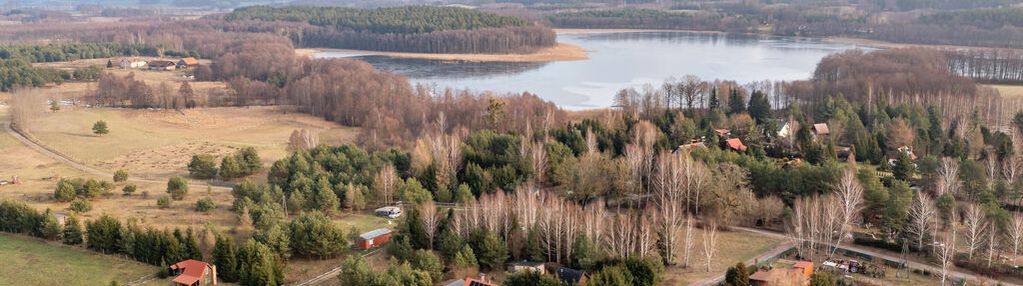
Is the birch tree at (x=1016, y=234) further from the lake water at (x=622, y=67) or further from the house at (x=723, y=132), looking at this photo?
the lake water at (x=622, y=67)

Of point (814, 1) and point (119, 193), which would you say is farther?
point (814, 1)

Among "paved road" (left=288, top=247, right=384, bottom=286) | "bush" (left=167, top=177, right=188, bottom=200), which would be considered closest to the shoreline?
"bush" (left=167, top=177, right=188, bottom=200)

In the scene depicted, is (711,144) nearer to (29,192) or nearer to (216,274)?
(216,274)

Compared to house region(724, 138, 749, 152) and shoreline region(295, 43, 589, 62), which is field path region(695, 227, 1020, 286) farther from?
shoreline region(295, 43, 589, 62)

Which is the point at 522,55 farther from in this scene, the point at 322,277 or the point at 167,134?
the point at 322,277

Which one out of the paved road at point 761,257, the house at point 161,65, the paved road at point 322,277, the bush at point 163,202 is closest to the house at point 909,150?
the paved road at point 761,257

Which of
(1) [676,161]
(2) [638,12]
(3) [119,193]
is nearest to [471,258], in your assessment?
(1) [676,161]
